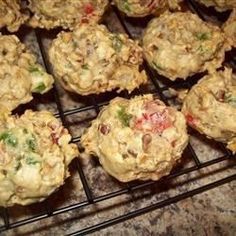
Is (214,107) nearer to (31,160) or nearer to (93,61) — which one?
(93,61)

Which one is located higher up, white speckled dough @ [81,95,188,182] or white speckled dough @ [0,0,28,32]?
white speckled dough @ [0,0,28,32]

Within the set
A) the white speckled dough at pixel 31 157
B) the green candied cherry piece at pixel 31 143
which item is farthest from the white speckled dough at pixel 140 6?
the green candied cherry piece at pixel 31 143

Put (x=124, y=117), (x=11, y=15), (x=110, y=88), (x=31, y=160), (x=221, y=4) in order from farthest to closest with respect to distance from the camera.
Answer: (x=221, y=4)
(x=11, y=15)
(x=110, y=88)
(x=124, y=117)
(x=31, y=160)

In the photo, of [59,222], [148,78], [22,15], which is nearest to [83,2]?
[22,15]

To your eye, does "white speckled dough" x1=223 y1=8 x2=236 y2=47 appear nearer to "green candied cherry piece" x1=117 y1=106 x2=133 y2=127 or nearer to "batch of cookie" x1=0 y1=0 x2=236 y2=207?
"batch of cookie" x1=0 y1=0 x2=236 y2=207

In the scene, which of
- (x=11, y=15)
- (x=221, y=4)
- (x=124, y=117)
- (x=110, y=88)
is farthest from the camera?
(x=221, y=4)

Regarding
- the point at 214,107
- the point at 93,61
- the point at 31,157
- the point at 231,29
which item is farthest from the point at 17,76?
the point at 231,29

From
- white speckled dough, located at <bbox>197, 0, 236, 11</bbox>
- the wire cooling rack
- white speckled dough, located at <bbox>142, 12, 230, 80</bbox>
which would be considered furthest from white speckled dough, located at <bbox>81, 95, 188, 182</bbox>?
white speckled dough, located at <bbox>197, 0, 236, 11</bbox>
